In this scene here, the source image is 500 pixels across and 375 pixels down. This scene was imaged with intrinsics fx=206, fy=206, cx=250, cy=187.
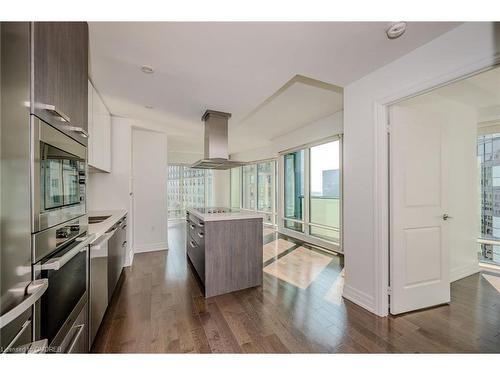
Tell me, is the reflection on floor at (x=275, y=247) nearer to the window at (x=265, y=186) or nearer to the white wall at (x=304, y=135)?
the window at (x=265, y=186)

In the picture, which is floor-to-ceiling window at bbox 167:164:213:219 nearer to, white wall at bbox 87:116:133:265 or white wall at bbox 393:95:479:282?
white wall at bbox 87:116:133:265

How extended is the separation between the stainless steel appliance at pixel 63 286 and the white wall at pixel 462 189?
396cm

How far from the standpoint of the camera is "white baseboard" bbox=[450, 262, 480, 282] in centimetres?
287

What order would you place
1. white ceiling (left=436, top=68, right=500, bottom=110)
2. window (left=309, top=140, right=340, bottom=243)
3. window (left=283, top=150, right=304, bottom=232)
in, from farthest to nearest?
window (left=283, top=150, right=304, bottom=232) < window (left=309, top=140, right=340, bottom=243) < white ceiling (left=436, top=68, right=500, bottom=110)

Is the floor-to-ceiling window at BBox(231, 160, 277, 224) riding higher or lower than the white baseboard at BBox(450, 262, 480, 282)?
higher

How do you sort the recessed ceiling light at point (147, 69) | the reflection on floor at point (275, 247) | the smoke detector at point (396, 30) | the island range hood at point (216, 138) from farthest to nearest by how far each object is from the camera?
1. the reflection on floor at point (275, 247)
2. the island range hood at point (216, 138)
3. the recessed ceiling light at point (147, 69)
4. the smoke detector at point (396, 30)

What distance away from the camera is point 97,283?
163cm

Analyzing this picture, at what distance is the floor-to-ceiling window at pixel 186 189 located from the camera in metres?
8.10

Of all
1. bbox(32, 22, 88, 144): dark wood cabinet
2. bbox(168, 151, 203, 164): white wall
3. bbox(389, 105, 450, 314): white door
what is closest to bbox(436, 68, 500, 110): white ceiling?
bbox(389, 105, 450, 314): white door

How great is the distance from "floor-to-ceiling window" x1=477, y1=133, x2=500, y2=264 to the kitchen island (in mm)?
3782

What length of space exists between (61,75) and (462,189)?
446 centimetres

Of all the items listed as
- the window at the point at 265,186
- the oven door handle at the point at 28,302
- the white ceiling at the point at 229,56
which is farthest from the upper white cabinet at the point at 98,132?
the window at the point at 265,186
